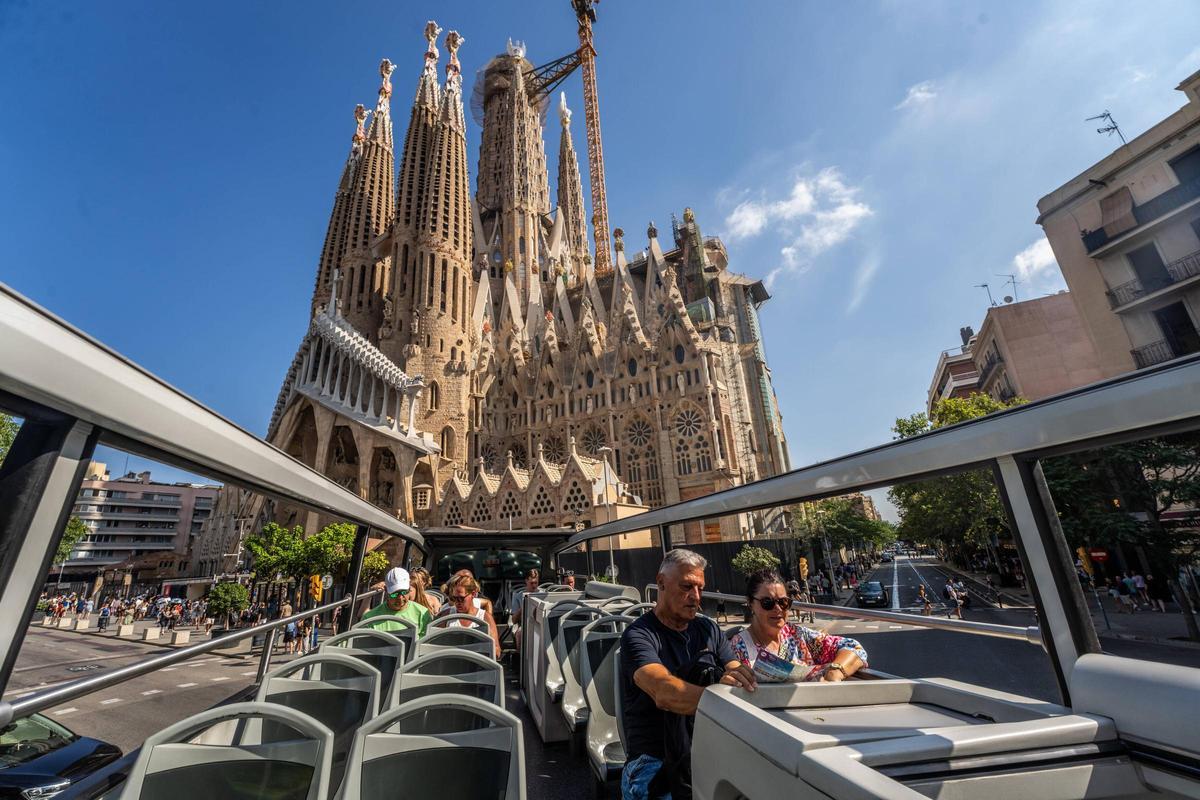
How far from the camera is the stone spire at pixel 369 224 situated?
35.9 m

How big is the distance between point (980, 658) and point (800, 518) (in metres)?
21.1

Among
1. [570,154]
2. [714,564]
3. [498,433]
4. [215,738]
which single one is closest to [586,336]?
[498,433]

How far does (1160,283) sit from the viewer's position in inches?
567

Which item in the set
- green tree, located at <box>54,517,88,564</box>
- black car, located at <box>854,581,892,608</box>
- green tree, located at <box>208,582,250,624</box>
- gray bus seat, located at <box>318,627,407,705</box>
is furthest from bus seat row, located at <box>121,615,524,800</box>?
black car, located at <box>854,581,892,608</box>

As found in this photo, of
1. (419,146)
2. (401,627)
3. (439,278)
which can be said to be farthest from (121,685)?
(419,146)

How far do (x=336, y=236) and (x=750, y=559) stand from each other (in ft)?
129

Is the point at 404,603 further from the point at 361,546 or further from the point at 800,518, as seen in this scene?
the point at 800,518

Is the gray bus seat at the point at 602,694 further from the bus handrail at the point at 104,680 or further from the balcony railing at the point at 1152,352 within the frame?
the balcony railing at the point at 1152,352

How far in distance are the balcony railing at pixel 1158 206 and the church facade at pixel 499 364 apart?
15036 millimetres

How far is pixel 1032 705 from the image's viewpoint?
134 cm

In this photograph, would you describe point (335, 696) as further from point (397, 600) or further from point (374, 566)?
point (374, 566)

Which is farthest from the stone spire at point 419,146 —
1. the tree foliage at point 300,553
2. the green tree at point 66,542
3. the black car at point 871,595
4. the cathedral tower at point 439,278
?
the black car at point 871,595

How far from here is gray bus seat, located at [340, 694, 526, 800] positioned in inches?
67.3

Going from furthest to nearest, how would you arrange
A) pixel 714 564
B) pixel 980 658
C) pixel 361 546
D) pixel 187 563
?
pixel 187 563
pixel 714 564
pixel 980 658
pixel 361 546
